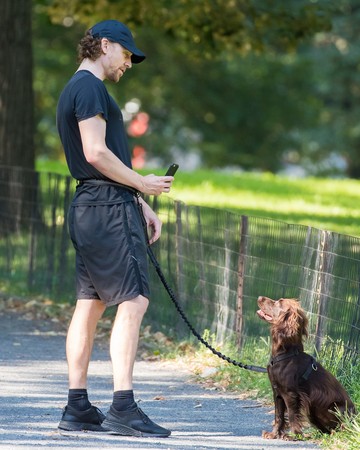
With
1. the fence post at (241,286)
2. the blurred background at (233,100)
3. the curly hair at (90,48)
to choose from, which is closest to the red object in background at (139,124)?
the blurred background at (233,100)

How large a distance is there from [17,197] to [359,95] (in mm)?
29597

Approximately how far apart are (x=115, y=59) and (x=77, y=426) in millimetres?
1982

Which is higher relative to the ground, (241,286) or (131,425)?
(241,286)

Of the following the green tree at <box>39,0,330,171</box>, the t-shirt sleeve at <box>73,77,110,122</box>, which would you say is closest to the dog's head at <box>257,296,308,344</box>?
the t-shirt sleeve at <box>73,77,110,122</box>

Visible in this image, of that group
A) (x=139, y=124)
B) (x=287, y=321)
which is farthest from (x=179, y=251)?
(x=139, y=124)

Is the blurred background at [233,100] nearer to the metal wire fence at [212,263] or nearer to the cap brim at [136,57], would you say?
the metal wire fence at [212,263]

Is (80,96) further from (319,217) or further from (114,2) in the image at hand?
(114,2)

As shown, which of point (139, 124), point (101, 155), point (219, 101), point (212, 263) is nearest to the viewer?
point (101, 155)

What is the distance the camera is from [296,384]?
A: 21.8 ft

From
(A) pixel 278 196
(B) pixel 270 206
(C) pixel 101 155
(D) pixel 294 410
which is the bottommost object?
(D) pixel 294 410

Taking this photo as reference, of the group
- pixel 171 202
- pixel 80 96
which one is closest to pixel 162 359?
pixel 171 202

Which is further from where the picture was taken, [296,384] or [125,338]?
[296,384]

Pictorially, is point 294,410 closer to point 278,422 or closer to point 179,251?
point 278,422

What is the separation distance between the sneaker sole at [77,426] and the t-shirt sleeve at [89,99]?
1.64 metres
